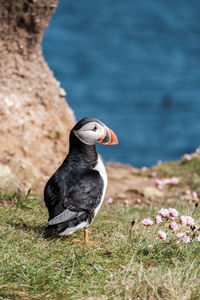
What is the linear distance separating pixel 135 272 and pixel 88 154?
138cm

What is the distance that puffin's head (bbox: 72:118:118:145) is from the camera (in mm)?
4832

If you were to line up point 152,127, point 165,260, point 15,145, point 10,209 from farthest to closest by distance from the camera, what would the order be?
point 152,127
point 15,145
point 10,209
point 165,260

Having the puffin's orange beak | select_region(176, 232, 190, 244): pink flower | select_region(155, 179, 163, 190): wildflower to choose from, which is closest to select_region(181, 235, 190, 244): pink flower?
select_region(176, 232, 190, 244): pink flower

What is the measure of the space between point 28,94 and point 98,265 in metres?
4.97

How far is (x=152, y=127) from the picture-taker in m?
21.9

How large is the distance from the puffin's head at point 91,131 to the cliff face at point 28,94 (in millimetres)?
2836

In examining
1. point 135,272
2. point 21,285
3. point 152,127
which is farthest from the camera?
point 152,127

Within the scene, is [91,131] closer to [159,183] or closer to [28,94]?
[28,94]

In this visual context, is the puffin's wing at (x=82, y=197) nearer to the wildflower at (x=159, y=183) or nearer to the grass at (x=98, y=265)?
the grass at (x=98, y=265)

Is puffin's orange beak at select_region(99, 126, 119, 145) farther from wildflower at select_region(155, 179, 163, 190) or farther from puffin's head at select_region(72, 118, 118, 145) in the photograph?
wildflower at select_region(155, 179, 163, 190)

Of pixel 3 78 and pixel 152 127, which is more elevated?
pixel 3 78

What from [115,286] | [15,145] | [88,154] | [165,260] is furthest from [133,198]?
[115,286]

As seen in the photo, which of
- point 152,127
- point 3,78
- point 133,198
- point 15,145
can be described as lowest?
point 152,127

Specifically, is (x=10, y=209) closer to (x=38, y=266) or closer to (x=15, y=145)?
(x=38, y=266)
